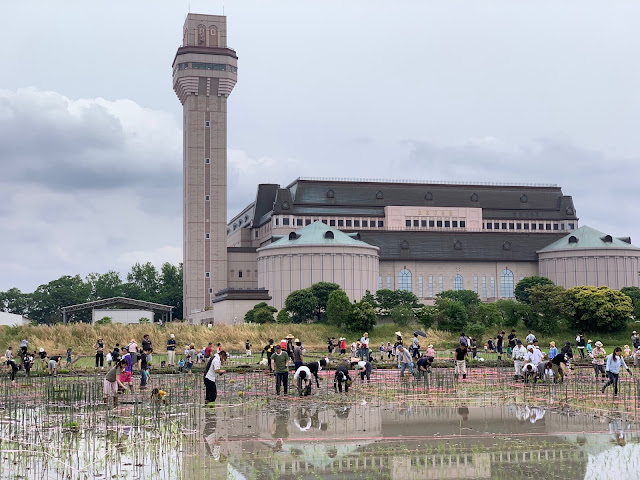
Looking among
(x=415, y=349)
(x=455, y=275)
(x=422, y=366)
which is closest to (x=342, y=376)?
(x=422, y=366)

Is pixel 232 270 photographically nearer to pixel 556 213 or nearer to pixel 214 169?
pixel 214 169

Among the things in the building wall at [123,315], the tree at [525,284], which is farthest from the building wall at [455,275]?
the building wall at [123,315]

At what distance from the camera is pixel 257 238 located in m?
130

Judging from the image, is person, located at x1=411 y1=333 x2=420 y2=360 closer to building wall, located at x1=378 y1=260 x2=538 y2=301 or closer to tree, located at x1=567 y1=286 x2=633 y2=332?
tree, located at x1=567 y1=286 x2=633 y2=332

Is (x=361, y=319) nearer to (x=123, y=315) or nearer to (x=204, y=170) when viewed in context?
(x=123, y=315)

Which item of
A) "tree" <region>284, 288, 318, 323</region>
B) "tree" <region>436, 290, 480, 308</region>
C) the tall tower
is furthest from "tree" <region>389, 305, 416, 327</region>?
the tall tower

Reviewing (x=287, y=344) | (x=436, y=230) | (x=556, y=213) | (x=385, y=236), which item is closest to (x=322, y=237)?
(x=385, y=236)

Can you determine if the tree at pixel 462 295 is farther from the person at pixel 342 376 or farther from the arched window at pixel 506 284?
the person at pixel 342 376

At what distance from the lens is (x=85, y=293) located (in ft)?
508

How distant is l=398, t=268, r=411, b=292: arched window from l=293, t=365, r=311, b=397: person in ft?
291

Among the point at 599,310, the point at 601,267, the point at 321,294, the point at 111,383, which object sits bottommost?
the point at 111,383

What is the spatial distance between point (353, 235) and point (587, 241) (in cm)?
3177

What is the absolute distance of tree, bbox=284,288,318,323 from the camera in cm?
9150

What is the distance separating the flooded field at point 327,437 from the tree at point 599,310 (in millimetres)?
47609
